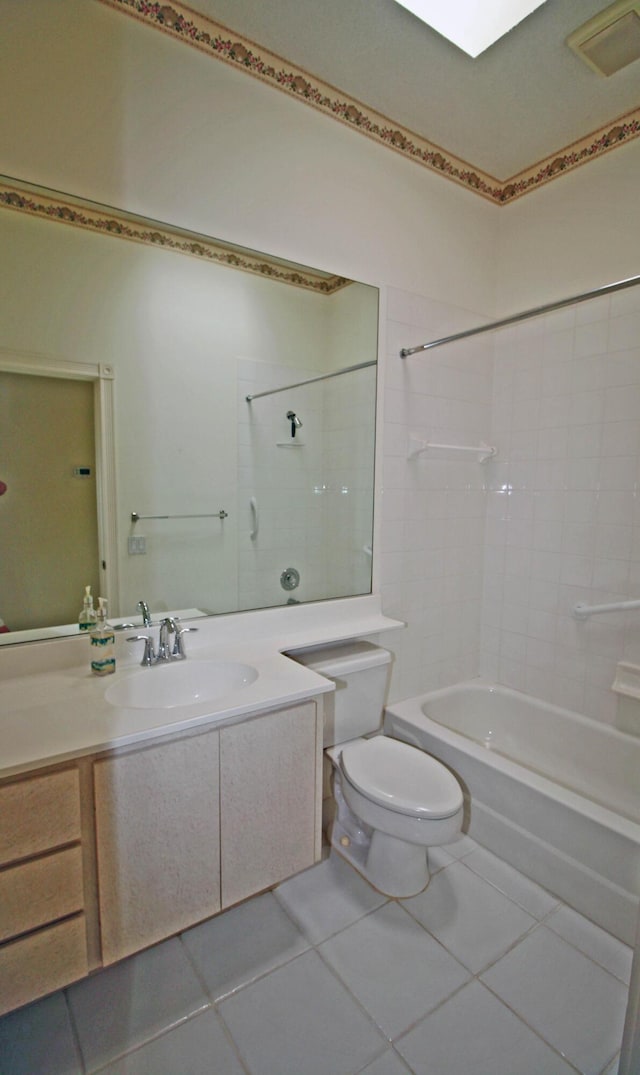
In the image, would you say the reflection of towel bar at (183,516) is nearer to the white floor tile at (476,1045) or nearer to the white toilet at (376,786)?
the white toilet at (376,786)

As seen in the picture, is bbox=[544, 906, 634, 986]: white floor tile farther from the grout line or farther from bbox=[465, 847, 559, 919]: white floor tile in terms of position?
the grout line

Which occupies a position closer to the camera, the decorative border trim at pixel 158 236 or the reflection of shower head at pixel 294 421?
the decorative border trim at pixel 158 236

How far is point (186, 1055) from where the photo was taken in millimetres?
1162

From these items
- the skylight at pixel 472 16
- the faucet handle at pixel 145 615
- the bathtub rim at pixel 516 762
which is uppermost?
the skylight at pixel 472 16

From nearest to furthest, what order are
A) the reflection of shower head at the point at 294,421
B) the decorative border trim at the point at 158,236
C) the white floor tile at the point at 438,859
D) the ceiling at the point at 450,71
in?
the decorative border trim at the point at 158,236
the ceiling at the point at 450,71
the white floor tile at the point at 438,859
the reflection of shower head at the point at 294,421

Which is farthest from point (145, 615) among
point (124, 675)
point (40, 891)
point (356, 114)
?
point (356, 114)

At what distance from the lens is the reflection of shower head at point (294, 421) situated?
2.04 metres

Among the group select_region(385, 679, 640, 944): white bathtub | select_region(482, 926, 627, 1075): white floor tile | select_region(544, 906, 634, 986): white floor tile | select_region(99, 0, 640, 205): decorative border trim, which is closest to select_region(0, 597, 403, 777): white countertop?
select_region(385, 679, 640, 944): white bathtub

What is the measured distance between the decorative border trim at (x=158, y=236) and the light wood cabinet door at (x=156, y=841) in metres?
1.50

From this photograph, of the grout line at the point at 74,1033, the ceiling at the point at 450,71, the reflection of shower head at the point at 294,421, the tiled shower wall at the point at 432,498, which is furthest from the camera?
the tiled shower wall at the point at 432,498

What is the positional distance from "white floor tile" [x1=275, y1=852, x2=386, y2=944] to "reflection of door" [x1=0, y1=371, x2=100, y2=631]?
3.79 ft

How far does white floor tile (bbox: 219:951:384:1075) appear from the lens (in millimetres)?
1151

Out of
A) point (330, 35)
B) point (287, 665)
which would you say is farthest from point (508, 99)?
point (287, 665)

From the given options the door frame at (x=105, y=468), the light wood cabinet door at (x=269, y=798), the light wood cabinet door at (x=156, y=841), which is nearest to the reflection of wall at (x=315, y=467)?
the door frame at (x=105, y=468)
